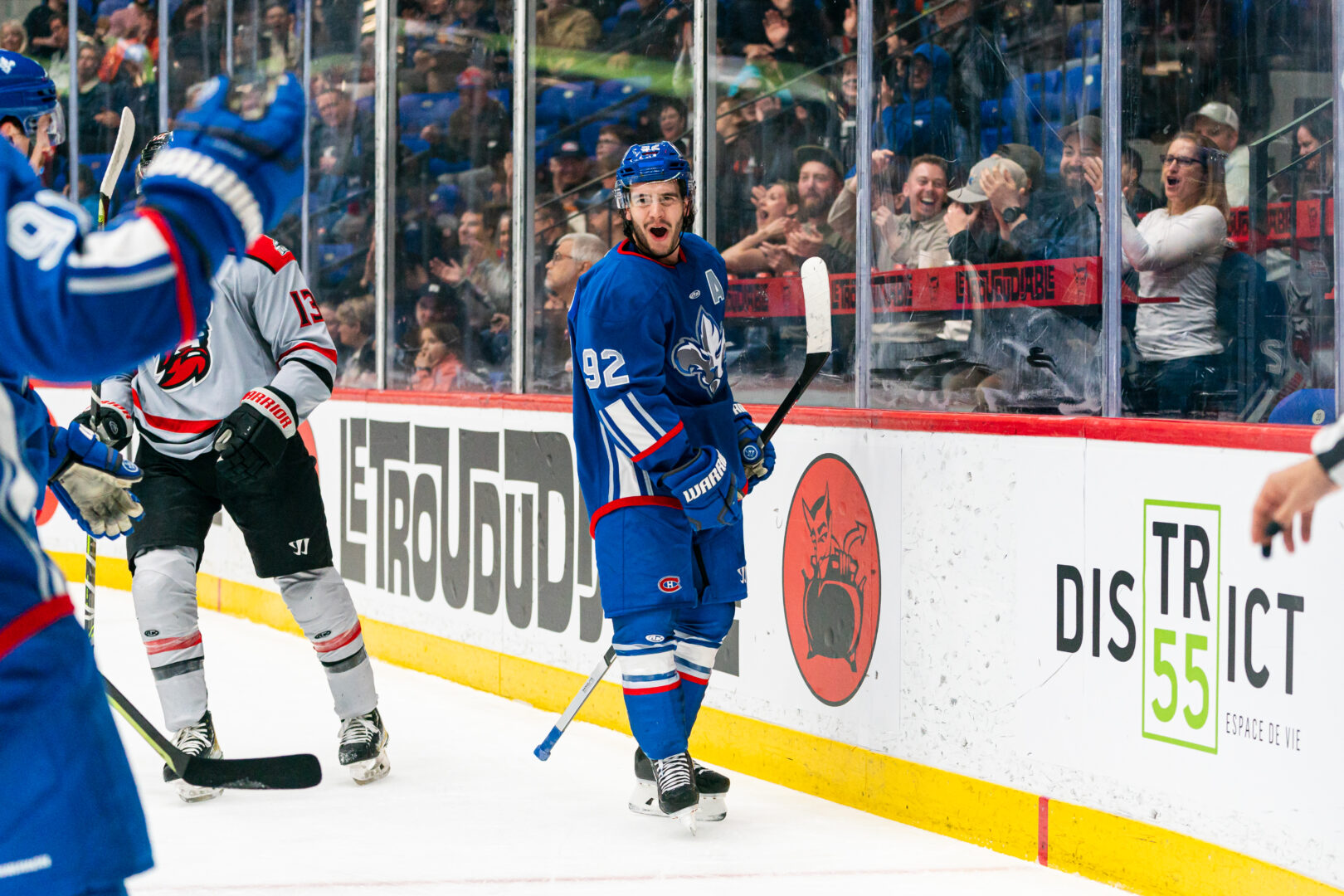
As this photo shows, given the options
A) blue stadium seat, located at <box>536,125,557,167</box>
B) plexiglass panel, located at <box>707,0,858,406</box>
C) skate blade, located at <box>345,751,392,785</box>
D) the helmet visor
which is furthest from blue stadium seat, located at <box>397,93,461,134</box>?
the helmet visor

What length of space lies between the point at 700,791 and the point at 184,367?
1533 mm

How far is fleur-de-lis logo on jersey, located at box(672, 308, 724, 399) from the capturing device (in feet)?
10.7

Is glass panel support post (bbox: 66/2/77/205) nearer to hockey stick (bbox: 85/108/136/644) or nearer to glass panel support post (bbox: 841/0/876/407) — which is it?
hockey stick (bbox: 85/108/136/644)

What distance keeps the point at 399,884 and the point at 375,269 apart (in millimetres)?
3685

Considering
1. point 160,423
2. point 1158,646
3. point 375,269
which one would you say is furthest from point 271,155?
point 375,269

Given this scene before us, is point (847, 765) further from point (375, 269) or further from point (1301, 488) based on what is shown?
point (375, 269)

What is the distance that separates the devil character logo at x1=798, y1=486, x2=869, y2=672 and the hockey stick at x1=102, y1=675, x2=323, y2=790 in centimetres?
162

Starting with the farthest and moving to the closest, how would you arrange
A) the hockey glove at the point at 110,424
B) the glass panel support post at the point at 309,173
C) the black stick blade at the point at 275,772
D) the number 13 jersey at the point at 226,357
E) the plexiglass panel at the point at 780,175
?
1. the glass panel support post at the point at 309,173
2. the plexiglass panel at the point at 780,175
3. the number 13 jersey at the point at 226,357
4. the hockey glove at the point at 110,424
5. the black stick blade at the point at 275,772

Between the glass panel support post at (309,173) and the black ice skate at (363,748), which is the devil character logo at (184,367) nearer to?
the black ice skate at (363,748)

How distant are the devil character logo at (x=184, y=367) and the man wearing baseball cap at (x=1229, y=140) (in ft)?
7.23

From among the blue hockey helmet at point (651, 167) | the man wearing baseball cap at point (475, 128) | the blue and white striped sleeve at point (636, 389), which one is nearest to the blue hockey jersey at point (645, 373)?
the blue and white striped sleeve at point (636, 389)

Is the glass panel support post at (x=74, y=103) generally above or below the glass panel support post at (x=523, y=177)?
above

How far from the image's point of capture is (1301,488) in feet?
8.04

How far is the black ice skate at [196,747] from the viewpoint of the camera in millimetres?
3452
